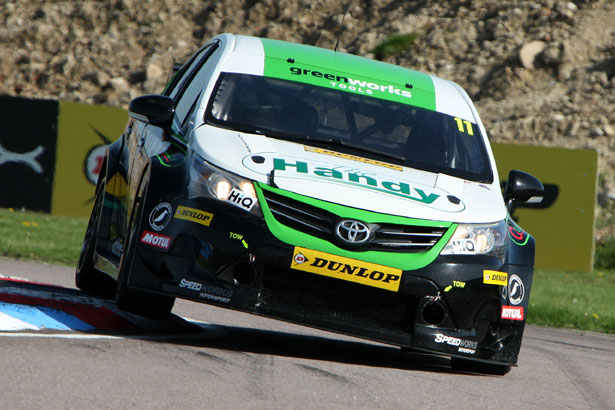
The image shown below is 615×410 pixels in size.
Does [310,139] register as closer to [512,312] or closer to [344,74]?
[344,74]

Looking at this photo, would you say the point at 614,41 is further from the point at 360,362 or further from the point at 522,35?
the point at 360,362

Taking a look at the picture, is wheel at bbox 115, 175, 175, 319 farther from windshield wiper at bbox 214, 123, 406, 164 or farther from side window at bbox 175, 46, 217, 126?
side window at bbox 175, 46, 217, 126

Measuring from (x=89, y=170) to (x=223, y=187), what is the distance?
12.3 meters

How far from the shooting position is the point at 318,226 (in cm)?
591

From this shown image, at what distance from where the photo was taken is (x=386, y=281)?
233 inches

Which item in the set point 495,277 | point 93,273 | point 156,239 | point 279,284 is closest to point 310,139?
point 279,284

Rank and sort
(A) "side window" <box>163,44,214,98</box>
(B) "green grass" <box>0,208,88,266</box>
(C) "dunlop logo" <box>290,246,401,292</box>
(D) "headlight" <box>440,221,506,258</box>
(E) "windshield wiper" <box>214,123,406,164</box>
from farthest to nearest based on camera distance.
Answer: (B) "green grass" <box>0,208,88,266</box>, (A) "side window" <box>163,44,214,98</box>, (E) "windshield wiper" <box>214,123,406,164</box>, (D) "headlight" <box>440,221,506,258</box>, (C) "dunlop logo" <box>290,246,401,292</box>

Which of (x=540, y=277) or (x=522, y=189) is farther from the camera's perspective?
(x=540, y=277)

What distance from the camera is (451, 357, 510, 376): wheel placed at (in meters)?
6.57

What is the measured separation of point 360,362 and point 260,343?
0.69 meters

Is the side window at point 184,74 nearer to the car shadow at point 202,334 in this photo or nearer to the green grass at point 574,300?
the car shadow at point 202,334

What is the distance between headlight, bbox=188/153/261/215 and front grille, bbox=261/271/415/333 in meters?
0.40

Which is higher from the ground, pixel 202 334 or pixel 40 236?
pixel 202 334

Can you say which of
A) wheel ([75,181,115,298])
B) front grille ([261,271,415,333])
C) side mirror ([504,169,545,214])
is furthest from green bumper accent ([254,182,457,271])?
wheel ([75,181,115,298])
